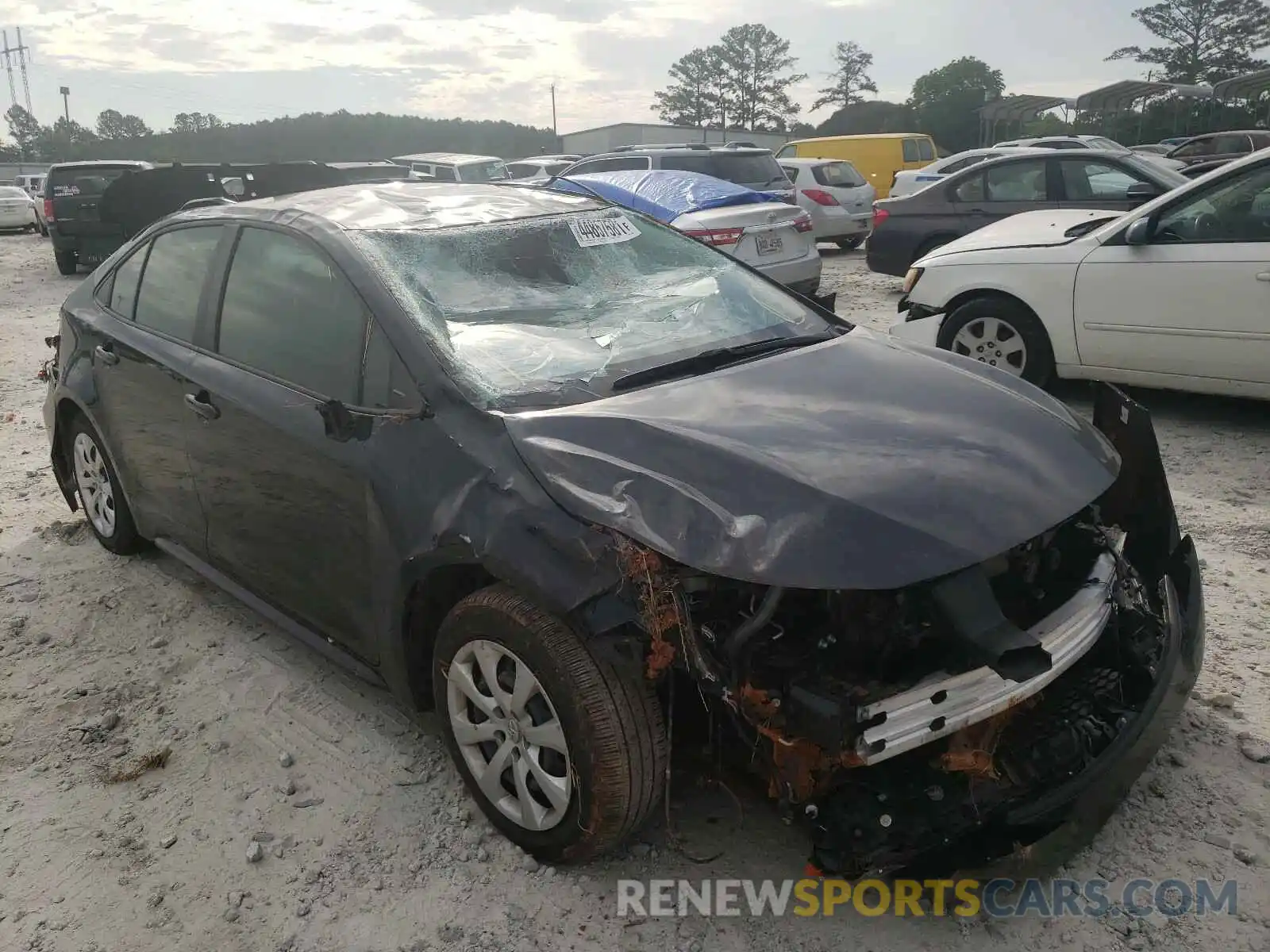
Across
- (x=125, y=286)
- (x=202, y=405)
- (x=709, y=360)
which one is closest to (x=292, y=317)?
(x=202, y=405)

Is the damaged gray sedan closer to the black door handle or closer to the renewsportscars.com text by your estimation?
the black door handle

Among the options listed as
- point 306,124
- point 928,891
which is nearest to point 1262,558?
point 928,891

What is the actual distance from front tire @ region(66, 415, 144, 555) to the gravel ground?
0.42 metres

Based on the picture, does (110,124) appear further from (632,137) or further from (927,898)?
(927,898)

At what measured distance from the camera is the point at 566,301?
3057mm

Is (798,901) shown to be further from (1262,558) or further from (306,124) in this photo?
(306,124)

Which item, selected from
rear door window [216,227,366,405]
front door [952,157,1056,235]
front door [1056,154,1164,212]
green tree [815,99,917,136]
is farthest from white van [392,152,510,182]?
green tree [815,99,917,136]

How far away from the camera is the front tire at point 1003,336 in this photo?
5980mm

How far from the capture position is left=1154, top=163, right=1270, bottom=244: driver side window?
5086 mm

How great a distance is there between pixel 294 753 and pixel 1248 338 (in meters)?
5.05

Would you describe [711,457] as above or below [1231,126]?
below

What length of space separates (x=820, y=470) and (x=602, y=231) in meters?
1.56

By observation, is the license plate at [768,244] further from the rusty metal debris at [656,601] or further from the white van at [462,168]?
the white van at [462,168]

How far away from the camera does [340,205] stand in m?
3.23
